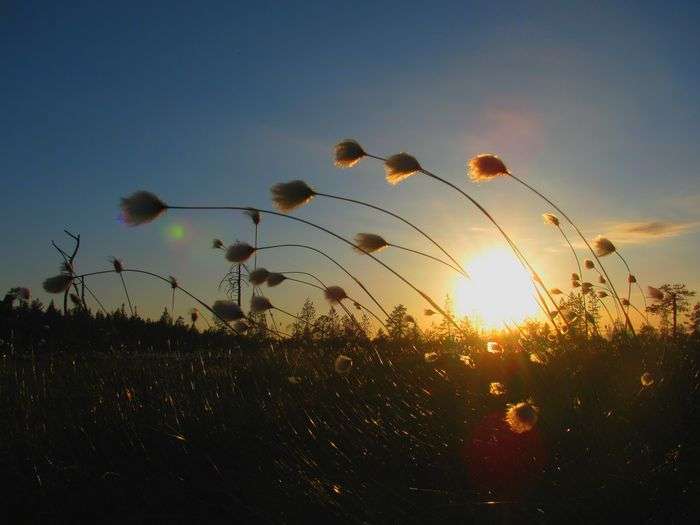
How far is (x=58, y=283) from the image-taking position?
217 inches

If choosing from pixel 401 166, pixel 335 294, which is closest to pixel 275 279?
pixel 335 294

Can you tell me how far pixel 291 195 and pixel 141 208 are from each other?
3.63ft

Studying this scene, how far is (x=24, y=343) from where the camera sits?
9.35 metres

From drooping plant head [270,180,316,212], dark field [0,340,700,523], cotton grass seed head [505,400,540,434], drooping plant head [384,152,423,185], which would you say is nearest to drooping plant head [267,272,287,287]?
drooping plant head [270,180,316,212]

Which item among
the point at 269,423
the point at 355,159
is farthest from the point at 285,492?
the point at 355,159

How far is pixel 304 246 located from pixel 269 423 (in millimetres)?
1853

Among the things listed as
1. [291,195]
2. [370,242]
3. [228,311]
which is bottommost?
[228,311]

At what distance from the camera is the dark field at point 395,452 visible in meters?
2.25

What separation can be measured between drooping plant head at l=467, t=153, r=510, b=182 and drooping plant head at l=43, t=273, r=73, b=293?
12.7 feet

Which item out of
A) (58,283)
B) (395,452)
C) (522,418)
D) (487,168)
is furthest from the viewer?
(58,283)

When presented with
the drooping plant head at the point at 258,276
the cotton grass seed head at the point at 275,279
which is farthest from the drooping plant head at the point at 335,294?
the drooping plant head at the point at 258,276

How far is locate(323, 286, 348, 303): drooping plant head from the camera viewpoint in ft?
16.4

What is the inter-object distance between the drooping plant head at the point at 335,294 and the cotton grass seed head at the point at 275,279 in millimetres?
371

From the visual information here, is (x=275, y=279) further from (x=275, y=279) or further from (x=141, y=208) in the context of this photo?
(x=141, y=208)
